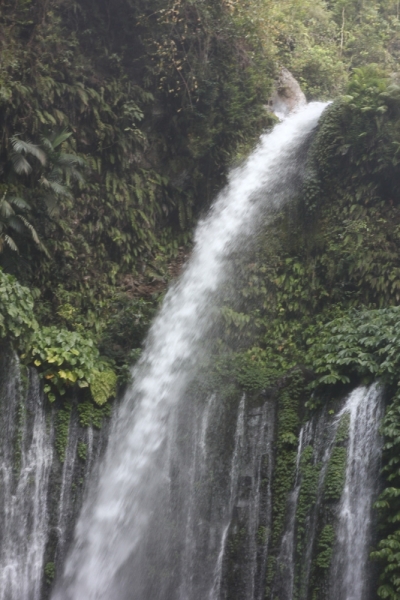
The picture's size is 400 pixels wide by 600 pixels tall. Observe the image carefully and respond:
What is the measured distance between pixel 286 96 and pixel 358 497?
11.6 metres

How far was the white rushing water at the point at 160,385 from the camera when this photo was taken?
10117 millimetres

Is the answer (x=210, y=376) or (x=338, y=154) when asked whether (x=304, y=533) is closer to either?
(x=210, y=376)

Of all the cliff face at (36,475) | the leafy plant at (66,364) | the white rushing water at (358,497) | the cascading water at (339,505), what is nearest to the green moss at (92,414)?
the cliff face at (36,475)

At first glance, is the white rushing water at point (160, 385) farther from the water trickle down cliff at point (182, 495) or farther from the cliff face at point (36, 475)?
the cliff face at point (36, 475)

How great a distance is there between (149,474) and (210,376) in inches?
72.9

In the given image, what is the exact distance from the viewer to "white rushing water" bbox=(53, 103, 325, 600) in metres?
10.1

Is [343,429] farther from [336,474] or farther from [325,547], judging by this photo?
[325,547]

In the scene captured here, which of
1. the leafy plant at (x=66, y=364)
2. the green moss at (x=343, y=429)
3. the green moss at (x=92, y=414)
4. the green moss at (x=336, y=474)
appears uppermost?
the leafy plant at (x=66, y=364)

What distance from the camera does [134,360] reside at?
38.1 ft

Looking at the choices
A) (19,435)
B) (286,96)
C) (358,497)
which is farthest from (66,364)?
(286,96)

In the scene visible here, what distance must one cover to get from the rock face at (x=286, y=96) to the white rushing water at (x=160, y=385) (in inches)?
82.2

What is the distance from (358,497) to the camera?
867 cm

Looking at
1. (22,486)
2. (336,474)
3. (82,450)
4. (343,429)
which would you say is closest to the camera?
(336,474)

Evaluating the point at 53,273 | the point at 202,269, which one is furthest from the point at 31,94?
the point at 202,269
